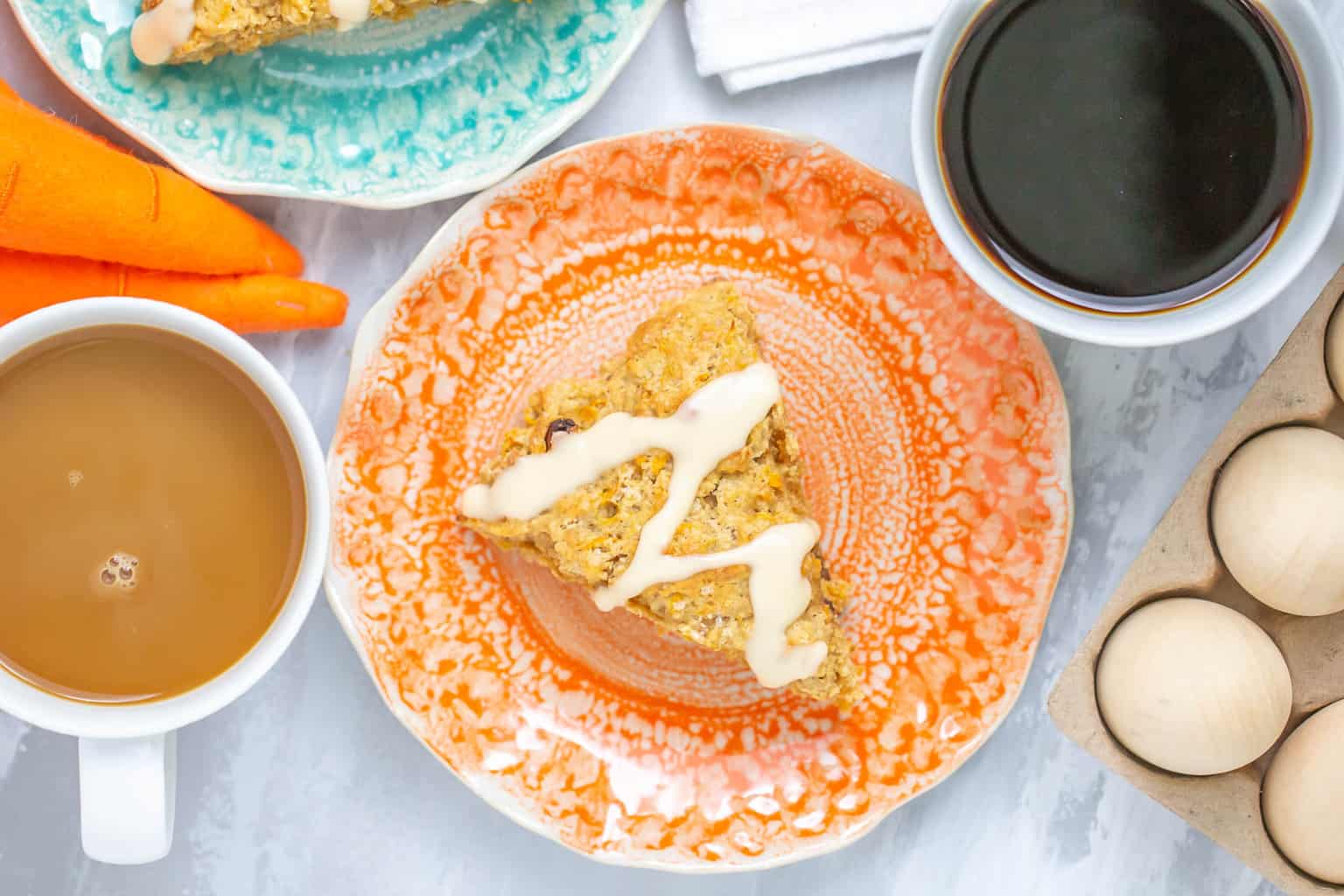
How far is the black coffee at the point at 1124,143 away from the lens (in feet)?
3.85

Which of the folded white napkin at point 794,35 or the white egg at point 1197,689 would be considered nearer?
the white egg at point 1197,689

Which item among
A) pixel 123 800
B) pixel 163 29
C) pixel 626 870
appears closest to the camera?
pixel 123 800

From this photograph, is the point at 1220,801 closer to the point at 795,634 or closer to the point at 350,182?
the point at 795,634

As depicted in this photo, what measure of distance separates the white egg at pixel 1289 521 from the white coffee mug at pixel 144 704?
0.99 metres

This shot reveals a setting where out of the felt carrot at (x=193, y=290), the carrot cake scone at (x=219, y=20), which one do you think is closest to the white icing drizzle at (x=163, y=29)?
the carrot cake scone at (x=219, y=20)

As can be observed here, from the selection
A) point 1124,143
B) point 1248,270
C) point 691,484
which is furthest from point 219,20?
point 1248,270

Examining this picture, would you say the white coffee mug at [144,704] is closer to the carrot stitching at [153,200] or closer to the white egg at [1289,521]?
the carrot stitching at [153,200]

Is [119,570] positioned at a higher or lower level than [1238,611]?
higher

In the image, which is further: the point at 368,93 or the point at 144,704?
the point at 368,93

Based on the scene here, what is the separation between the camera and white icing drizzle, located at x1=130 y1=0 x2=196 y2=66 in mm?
1292

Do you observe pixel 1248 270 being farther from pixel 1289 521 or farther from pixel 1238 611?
pixel 1238 611

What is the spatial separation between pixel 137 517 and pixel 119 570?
0.06 meters

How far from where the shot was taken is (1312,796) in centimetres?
124

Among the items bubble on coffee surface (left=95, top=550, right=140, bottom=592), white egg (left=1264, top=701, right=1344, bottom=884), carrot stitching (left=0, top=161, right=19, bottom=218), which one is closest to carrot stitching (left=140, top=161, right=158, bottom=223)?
carrot stitching (left=0, top=161, right=19, bottom=218)
